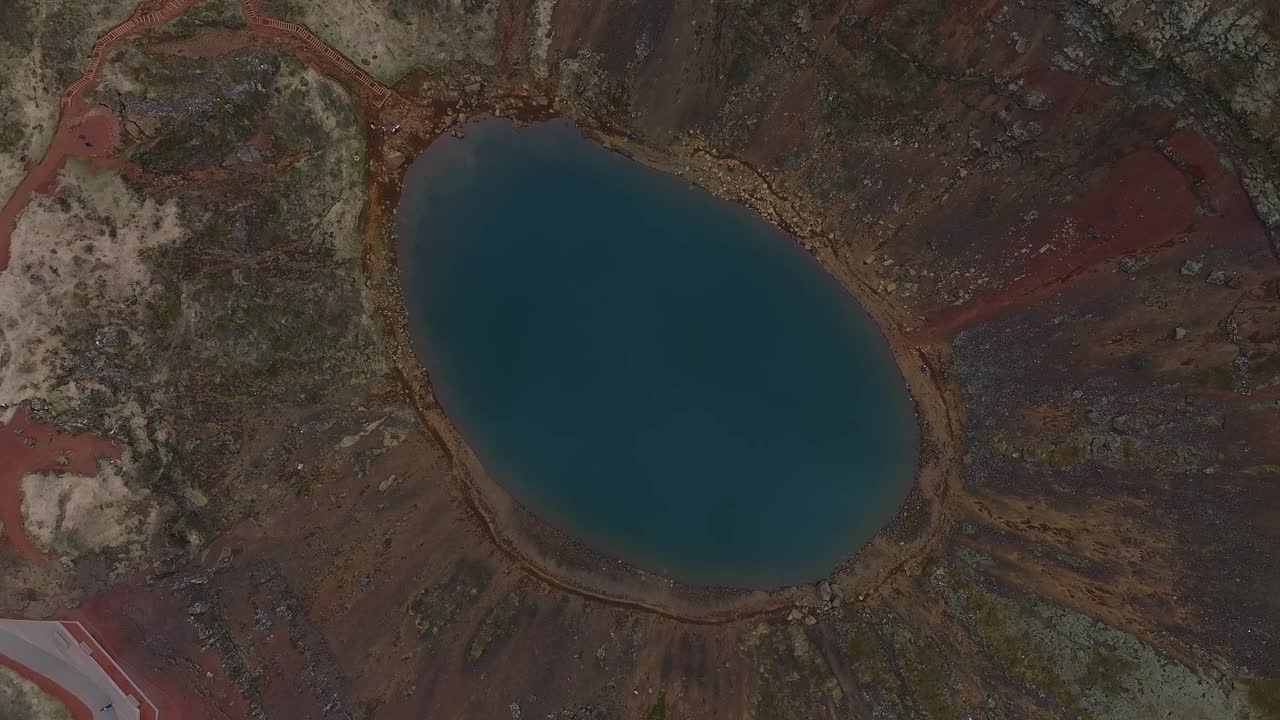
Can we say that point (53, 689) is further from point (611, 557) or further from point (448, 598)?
point (611, 557)

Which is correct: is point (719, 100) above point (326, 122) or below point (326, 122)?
above

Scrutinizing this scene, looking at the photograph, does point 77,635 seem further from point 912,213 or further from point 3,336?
point 912,213

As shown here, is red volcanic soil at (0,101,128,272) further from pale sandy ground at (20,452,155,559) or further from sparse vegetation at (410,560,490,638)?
sparse vegetation at (410,560,490,638)

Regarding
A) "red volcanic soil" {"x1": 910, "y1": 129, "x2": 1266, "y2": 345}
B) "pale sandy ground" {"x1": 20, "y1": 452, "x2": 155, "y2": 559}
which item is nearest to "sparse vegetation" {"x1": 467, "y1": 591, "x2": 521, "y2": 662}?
"pale sandy ground" {"x1": 20, "y1": 452, "x2": 155, "y2": 559}

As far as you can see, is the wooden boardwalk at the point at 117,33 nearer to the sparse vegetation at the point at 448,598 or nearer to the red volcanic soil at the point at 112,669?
the red volcanic soil at the point at 112,669

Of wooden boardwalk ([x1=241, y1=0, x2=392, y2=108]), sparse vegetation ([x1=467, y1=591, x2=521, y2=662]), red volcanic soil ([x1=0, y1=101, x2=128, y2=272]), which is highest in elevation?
wooden boardwalk ([x1=241, y1=0, x2=392, y2=108])

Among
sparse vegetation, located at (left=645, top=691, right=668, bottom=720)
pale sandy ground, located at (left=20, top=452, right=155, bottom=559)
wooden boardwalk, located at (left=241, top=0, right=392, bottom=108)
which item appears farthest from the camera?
sparse vegetation, located at (left=645, top=691, right=668, bottom=720)

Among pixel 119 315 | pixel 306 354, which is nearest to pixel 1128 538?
pixel 306 354
